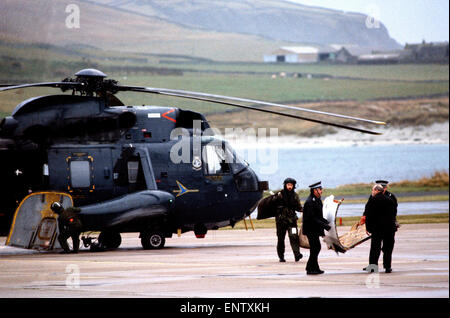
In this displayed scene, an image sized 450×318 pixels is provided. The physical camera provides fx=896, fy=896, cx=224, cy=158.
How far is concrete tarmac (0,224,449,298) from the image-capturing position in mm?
14133

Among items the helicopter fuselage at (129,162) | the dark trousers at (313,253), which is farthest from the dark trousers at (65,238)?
the dark trousers at (313,253)

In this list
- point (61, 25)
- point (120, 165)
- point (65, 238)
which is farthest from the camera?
point (61, 25)

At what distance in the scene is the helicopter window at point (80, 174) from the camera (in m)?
22.2

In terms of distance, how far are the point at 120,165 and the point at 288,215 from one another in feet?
17.6

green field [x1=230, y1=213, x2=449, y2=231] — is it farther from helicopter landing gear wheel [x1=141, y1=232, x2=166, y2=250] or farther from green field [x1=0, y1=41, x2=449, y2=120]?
green field [x1=0, y1=41, x2=449, y2=120]

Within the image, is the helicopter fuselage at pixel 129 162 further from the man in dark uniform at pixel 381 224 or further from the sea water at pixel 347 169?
the sea water at pixel 347 169

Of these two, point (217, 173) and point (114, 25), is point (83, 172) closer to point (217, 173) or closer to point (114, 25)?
point (217, 173)

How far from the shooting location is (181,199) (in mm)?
23016

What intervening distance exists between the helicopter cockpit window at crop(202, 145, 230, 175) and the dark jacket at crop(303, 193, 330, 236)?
6847mm

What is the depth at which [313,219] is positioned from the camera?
655 inches

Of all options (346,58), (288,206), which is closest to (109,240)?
(288,206)

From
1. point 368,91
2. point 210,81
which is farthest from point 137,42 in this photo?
point 368,91
